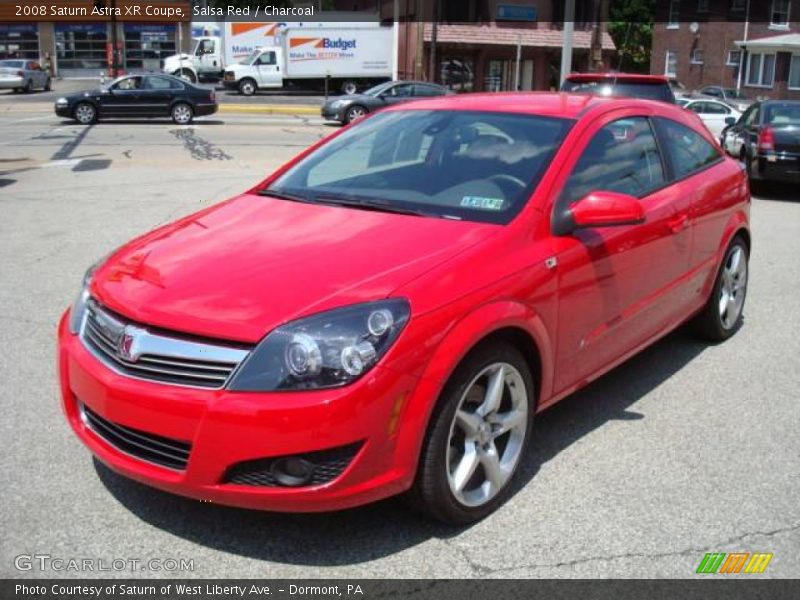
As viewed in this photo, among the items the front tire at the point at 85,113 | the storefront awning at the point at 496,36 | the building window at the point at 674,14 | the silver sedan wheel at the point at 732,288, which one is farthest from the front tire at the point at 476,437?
the building window at the point at 674,14

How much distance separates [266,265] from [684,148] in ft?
9.76

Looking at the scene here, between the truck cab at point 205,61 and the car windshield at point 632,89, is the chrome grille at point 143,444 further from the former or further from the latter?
the truck cab at point 205,61

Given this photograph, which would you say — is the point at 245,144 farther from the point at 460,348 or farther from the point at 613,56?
the point at 613,56

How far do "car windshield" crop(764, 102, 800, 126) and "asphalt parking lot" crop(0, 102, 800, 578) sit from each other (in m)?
7.64

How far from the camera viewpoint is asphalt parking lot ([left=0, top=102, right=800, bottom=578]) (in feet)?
10.4

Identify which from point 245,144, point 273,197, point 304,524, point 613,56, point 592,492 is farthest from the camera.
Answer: point 613,56

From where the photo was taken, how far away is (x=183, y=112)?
80.8 feet

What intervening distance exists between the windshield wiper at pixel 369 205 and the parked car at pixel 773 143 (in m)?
10.3

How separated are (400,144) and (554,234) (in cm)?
113

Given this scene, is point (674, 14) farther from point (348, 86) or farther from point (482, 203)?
point (482, 203)

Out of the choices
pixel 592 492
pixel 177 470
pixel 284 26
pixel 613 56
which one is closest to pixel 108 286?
pixel 177 470

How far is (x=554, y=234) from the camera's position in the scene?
3766 millimetres

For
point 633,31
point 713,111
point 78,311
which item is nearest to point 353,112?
point 713,111

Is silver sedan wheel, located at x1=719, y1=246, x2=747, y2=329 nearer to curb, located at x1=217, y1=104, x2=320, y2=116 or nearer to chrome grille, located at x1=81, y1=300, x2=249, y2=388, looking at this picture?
chrome grille, located at x1=81, y1=300, x2=249, y2=388
